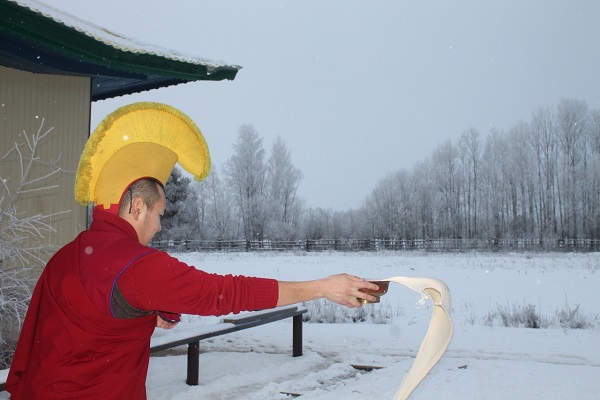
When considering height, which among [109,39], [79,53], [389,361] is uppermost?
[109,39]

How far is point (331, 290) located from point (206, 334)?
469cm

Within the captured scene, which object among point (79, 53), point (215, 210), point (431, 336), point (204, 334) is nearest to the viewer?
point (431, 336)

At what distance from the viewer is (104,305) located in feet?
4.87

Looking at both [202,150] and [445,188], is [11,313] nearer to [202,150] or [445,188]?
[202,150]

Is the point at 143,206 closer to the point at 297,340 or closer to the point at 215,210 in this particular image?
the point at 297,340

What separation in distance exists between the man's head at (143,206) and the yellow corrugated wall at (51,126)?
5.85 metres

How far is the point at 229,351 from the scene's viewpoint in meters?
8.00

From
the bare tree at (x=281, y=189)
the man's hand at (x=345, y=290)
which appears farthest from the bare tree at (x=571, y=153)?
the man's hand at (x=345, y=290)

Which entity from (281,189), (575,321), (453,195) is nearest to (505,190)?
(453,195)

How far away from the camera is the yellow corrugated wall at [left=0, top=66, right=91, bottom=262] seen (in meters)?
7.14

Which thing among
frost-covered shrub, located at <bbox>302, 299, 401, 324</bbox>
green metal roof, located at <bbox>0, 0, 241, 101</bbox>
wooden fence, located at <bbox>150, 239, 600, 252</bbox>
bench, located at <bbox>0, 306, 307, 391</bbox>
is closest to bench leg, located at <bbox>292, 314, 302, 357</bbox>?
bench, located at <bbox>0, 306, 307, 391</bbox>

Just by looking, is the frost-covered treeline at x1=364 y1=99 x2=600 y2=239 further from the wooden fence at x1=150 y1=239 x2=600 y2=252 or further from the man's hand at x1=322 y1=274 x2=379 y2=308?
the man's hand at x1=322 y1=274 x2=379 y2=308

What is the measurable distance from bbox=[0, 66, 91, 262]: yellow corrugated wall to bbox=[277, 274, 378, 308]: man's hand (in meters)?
6.19

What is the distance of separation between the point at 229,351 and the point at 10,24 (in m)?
5.10
